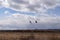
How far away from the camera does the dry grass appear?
3.18m

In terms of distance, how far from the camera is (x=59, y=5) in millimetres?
3273

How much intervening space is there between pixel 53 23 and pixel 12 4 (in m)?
0.73

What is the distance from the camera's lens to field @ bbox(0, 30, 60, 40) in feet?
10.4

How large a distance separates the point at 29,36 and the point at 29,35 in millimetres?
17

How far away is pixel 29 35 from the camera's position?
321 centimetres

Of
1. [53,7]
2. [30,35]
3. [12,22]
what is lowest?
[30,35]

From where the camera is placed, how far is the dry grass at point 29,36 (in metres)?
3.18

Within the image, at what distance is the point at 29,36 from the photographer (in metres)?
3.22

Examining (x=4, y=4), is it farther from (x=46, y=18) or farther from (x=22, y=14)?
(x=46, y=18)

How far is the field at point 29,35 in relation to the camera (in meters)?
3.17

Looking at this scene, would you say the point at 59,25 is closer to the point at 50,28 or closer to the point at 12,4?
the point at 50,28

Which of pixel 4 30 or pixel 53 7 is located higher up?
pixel 53 7

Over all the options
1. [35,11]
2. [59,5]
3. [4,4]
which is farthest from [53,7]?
[4,4]

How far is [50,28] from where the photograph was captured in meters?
3.21
